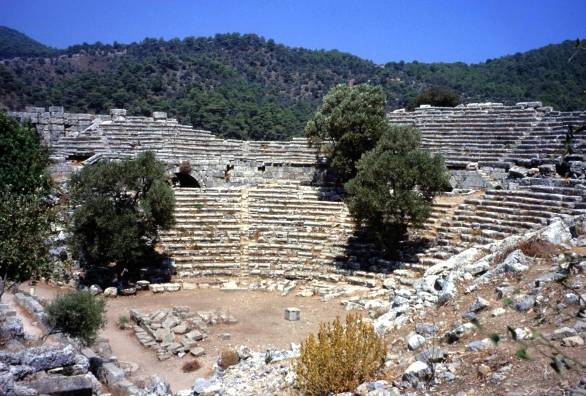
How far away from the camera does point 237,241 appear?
19.8 m

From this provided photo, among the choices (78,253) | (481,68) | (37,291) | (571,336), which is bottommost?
(37,291)

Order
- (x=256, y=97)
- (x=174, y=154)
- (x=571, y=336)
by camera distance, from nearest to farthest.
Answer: (x=571, y=336), (x=174, y=154), (x=256, y=97)

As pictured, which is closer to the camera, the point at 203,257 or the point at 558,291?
the point at 558,291

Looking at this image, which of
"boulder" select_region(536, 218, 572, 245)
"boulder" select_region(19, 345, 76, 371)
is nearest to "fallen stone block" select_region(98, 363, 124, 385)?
"boulder" select_region(19, 345, 76, 371)

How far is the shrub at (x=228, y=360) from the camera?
1084cm

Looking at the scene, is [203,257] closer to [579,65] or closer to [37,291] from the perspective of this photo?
[37,291]

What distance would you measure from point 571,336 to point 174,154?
21.9 m

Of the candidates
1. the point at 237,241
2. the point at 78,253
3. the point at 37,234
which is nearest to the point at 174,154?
the point at 237,241

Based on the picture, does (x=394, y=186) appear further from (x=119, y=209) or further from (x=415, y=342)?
(x=415, y=342)

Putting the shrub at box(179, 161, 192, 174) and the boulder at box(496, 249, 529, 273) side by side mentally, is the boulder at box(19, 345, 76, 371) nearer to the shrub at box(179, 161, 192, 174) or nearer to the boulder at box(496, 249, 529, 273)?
the boulder at box(496, 249, 529, 273)

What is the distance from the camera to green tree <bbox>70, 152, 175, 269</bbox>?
1616 cm

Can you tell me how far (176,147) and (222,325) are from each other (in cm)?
1440

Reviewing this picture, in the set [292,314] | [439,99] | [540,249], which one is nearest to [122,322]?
[292,314]

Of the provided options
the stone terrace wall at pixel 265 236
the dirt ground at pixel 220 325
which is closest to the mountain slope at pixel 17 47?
the stone terrace wall at pixel 265 236
